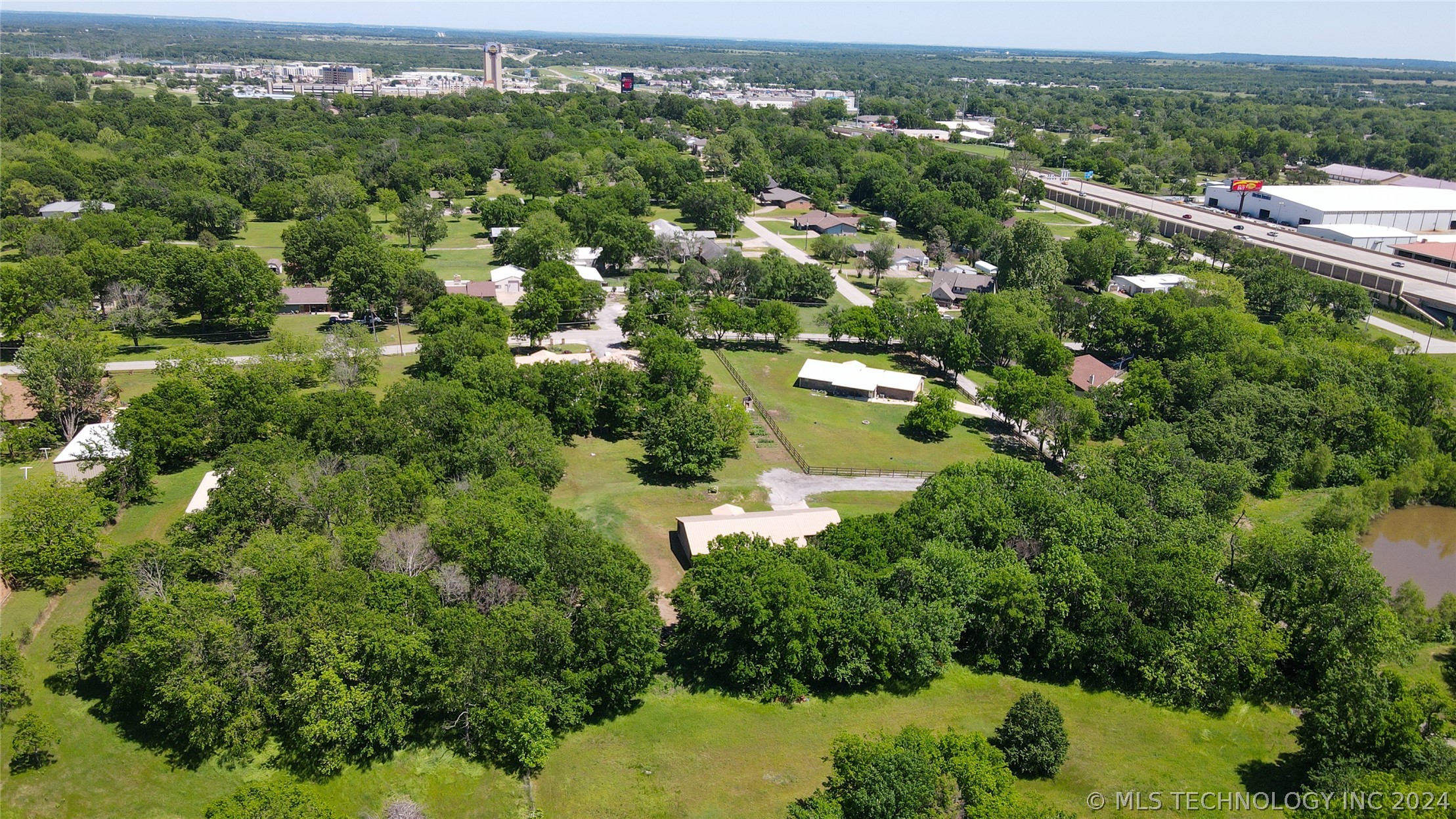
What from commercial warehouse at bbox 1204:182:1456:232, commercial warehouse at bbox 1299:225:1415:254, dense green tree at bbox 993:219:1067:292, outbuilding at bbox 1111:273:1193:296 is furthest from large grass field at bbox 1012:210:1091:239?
dense green tree at bbox 993:219:1067:292

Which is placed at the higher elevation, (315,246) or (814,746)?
(315,246)

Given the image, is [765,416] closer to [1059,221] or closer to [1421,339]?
[1421,339]

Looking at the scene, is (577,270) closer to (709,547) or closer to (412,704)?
(709,547)

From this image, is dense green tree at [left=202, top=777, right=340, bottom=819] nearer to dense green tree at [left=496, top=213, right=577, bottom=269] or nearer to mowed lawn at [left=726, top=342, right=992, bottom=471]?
mowed lawn at [left=726, top=342, right=992, bottom=471]

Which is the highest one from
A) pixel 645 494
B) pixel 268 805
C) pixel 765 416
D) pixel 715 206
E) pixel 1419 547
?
pixel 715 206

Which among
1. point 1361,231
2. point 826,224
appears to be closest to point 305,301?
point 826,224

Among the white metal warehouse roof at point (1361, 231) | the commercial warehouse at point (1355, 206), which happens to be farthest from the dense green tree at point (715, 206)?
the commercial warehouse at point (1355, 206)

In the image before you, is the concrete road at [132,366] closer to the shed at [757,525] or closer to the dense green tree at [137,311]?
the dense green tree at [137,311]
